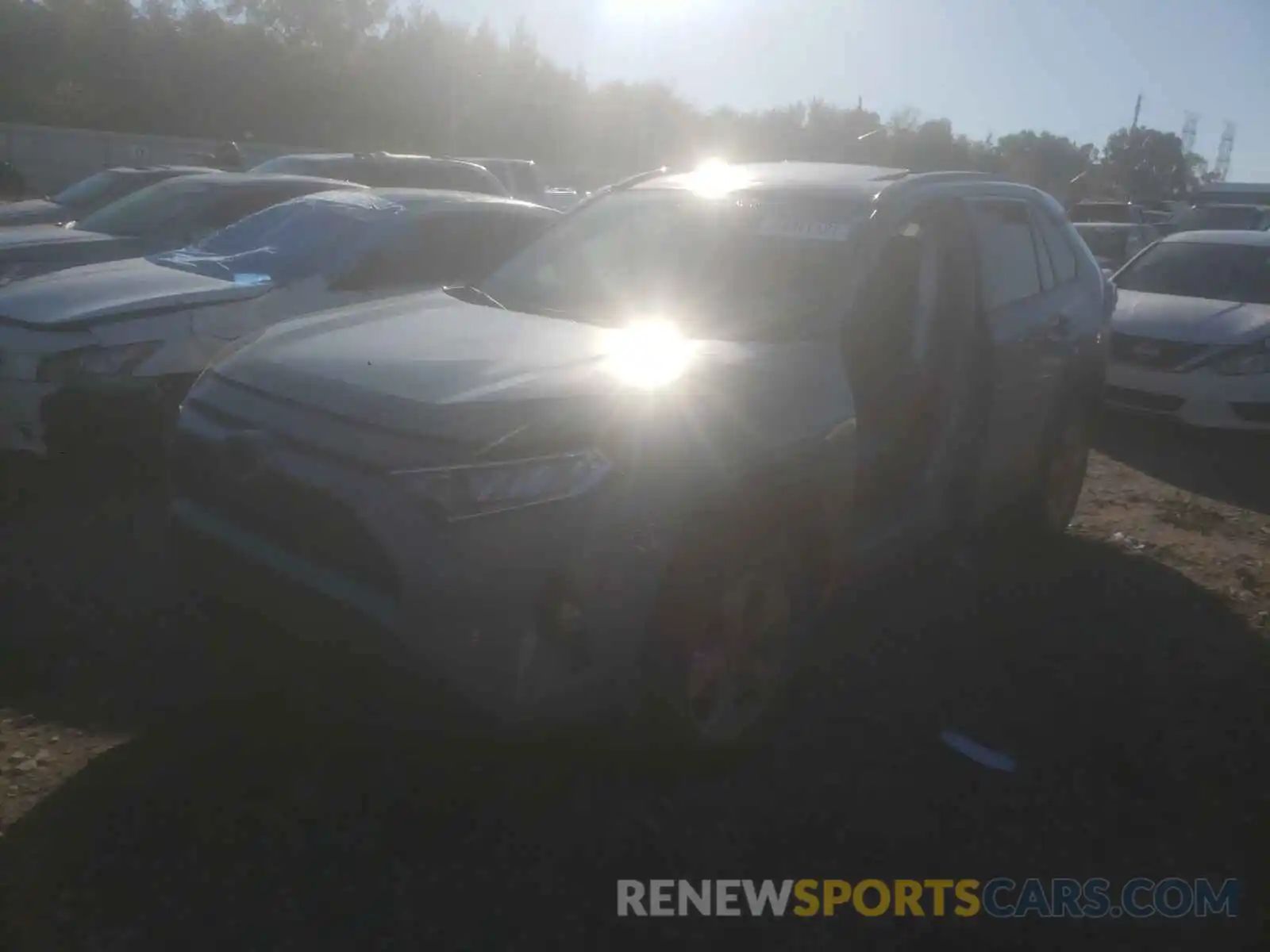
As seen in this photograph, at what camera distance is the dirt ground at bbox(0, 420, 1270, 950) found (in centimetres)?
286

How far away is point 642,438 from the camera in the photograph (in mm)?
3068

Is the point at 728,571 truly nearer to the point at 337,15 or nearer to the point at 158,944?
the point at 158,944

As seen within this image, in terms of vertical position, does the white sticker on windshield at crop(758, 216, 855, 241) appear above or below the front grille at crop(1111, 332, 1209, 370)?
above

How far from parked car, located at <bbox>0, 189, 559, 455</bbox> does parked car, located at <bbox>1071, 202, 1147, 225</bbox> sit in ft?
58.0

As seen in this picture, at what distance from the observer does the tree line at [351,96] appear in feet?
145

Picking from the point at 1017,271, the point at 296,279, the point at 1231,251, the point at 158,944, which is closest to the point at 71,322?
the point at 296,279

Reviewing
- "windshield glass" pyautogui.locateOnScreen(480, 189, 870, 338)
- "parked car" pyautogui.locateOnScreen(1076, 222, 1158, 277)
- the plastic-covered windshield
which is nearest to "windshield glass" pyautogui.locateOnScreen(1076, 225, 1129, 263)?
"parked car" pyautogui.locateOnScreen(1076, 222, 1158, 277)

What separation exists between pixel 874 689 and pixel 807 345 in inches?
54.4

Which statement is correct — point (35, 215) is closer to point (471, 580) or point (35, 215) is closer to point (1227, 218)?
point (471, 580)

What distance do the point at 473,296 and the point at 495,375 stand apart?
4.29 ft

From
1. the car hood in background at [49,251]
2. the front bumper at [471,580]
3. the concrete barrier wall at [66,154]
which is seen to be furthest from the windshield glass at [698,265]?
the concrete barrier wall at [66,154]

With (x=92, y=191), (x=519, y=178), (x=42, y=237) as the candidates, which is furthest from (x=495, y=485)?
(x=519, y=178)

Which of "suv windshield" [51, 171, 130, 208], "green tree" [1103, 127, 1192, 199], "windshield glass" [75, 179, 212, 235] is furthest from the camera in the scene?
"green tree" [1103, 127, 1192, 199]

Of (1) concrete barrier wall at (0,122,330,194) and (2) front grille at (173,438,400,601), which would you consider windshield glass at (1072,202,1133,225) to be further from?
(1) concrete barrier wall at (0,122,330,194)
